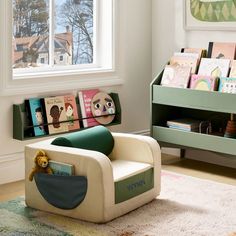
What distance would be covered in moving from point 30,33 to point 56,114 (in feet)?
2.26

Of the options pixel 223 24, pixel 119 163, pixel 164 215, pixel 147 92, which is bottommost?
pixel 164 215

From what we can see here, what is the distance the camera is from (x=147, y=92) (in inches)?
214

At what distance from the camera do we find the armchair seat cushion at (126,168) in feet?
11.7

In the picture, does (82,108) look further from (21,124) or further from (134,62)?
(134,62)

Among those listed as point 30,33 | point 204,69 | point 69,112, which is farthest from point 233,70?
point 30,33

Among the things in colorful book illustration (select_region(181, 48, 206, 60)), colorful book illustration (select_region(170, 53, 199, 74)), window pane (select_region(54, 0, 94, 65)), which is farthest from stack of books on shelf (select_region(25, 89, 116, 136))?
colorful book illustration (select_region(181, 48, 206, 60))

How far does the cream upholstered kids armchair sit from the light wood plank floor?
16.7 inches

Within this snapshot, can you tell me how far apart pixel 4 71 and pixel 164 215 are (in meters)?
1.60

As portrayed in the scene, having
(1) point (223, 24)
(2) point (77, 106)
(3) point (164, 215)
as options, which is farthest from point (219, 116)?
(3) point (164, 215)

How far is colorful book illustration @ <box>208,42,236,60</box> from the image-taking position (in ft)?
15.1

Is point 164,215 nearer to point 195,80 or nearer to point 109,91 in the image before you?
point 195,80

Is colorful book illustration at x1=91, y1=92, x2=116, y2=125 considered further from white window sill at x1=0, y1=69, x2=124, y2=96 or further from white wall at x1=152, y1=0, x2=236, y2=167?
white wall at x1=152, y1=0, x2=236, y2=167

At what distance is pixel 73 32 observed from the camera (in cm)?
495

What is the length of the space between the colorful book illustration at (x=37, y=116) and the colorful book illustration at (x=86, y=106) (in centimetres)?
42
